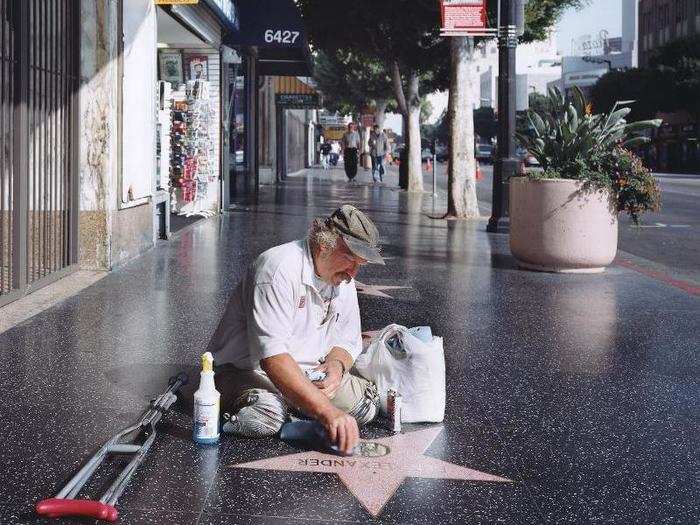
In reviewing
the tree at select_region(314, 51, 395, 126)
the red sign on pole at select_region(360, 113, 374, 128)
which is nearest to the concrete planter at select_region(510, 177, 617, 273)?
the tree at select_region(314, 51, 395, 126)

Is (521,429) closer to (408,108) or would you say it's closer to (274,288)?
(274,288)

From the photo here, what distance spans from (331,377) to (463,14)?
1251 centimetres

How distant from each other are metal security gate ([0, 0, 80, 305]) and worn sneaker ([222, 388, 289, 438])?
386 cm

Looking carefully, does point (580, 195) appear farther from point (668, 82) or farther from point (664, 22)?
point (664, 22)

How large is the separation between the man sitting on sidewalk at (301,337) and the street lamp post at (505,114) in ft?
36.3

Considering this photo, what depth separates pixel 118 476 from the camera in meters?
3.87

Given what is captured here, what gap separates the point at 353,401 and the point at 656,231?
13.6 m

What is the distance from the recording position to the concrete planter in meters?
10.8

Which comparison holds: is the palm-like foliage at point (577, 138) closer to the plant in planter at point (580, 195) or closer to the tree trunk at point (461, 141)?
the plant in planter at point (580, 195)

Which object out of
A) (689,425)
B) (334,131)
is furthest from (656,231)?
(334,131)

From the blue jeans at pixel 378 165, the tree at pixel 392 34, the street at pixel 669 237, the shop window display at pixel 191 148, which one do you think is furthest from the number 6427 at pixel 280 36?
the blue jeans at pixel 378 165

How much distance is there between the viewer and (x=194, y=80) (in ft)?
55.9

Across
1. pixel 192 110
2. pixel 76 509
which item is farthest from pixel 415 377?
pixel 192 110

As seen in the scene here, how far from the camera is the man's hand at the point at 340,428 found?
4.07 m
